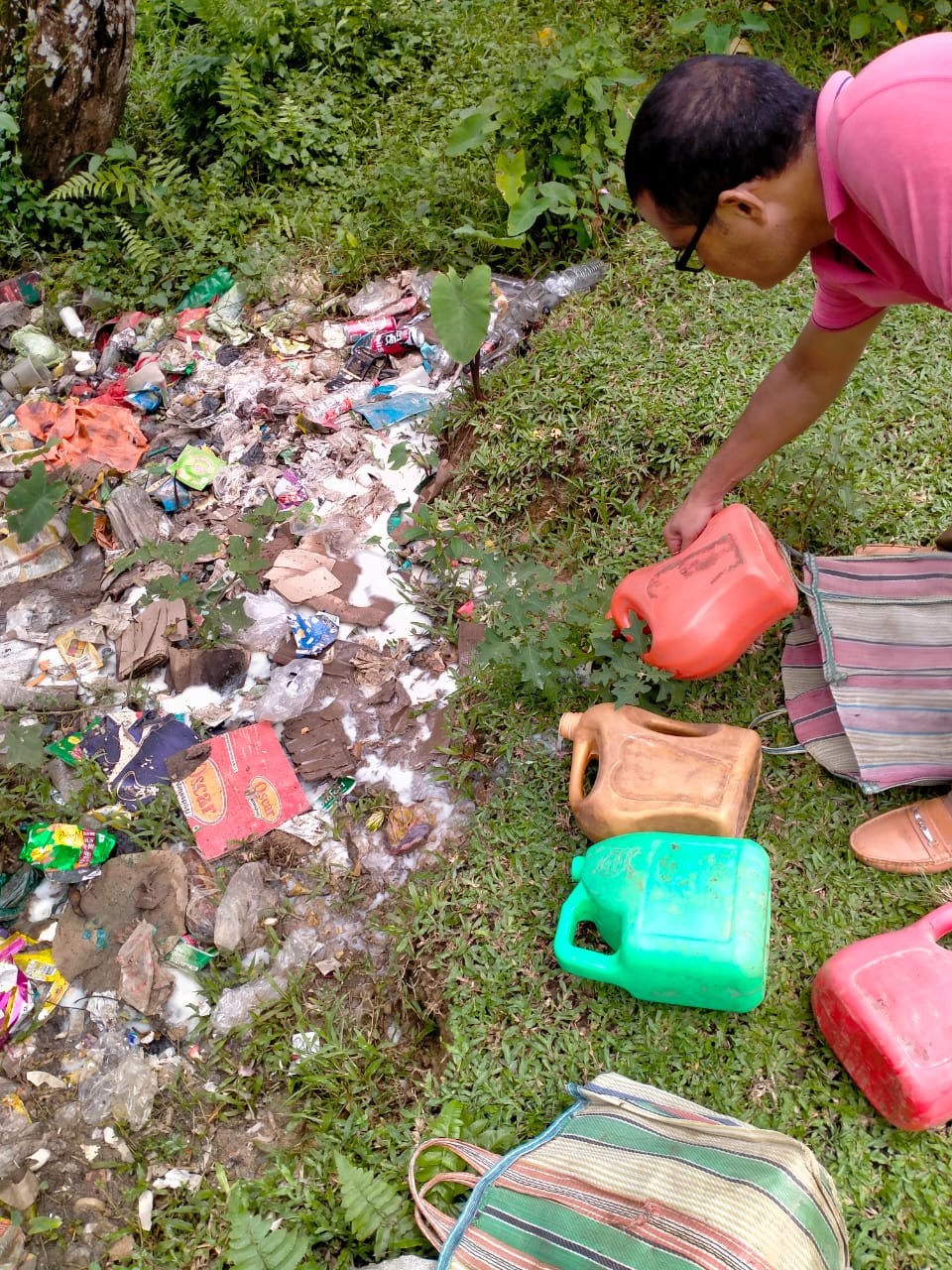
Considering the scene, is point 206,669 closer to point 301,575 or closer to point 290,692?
point 290,692

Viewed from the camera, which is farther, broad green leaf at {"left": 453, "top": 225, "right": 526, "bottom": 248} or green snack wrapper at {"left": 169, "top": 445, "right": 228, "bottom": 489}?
broad green leaf at {"left": 453, "top": 225, "right": 526, "bottom": 248}

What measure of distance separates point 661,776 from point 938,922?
2.05 ft

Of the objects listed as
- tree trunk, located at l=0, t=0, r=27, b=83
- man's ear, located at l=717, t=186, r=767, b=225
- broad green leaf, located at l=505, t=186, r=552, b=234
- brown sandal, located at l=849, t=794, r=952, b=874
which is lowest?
brown sandal, located at l=849, t=794, r=952, b=874

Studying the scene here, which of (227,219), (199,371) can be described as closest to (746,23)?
(227,219)

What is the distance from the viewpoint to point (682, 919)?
1.85 meters

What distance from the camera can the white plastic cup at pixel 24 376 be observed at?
3.94 m

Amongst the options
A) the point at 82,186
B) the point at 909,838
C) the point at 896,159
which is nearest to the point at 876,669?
the point at 909,838

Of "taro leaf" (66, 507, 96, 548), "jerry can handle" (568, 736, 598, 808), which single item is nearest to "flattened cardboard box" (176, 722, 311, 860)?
"jerry can handle" (568, 736, 598, 808)

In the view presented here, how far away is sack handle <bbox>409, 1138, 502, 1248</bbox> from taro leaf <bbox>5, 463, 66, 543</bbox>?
6.95 ft

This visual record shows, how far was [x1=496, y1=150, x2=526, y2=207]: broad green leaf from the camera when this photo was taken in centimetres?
354

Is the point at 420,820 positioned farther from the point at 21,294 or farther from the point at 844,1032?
the point at 21,294

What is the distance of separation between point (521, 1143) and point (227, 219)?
13.3ft

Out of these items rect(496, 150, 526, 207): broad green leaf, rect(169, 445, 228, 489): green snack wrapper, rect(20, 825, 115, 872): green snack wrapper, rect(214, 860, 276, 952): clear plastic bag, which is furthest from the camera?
rect(496, 150, 526, 207): broad green leaf

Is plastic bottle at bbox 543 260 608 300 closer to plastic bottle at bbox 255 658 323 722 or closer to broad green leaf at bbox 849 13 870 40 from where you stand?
broad green leaf at bbox 849 13 870 40
